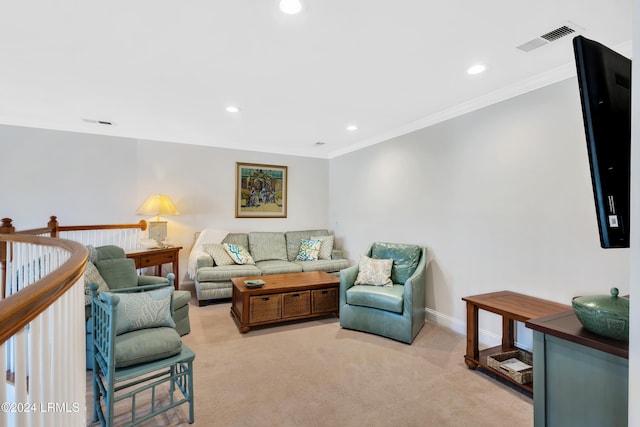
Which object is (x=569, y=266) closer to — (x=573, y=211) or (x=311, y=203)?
(x=573, y=211)

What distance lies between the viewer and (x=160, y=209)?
4305 millimetres

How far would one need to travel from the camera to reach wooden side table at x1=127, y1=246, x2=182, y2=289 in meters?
3.91

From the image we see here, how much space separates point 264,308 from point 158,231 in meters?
2.22

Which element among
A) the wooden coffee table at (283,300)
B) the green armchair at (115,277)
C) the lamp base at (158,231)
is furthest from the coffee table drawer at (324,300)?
the lamp base at (158,231)

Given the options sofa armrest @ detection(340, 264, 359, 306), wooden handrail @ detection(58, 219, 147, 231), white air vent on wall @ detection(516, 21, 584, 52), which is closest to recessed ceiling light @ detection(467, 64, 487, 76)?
white air vent on wall @ detection(516, 21, 584, 52)

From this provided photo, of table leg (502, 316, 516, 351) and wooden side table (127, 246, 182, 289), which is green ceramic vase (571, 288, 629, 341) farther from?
wooden side table (127, 246, 182, 289)

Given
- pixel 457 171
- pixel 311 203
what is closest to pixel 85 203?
pixel 311 203

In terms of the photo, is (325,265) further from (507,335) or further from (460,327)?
(507,335)

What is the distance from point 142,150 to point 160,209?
1003 millimetres

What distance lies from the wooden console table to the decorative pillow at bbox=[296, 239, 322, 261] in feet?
9.27

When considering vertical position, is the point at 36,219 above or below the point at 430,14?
below

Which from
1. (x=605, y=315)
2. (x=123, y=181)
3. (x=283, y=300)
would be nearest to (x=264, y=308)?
(x=283, y=300)

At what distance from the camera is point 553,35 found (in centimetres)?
197

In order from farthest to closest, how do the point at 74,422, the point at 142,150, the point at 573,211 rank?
the point at 142,150 < the point at 573,211 < the point at 74,422
